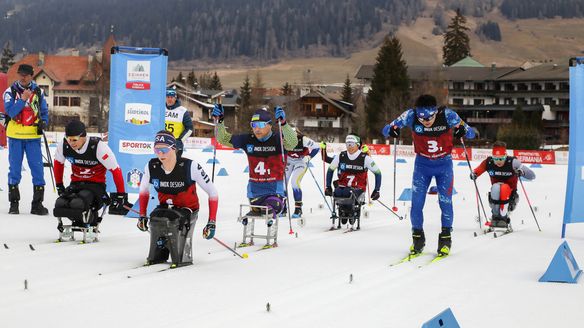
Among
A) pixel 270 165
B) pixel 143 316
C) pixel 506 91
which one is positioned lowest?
pixel 143 316

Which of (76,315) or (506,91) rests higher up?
(506,91)

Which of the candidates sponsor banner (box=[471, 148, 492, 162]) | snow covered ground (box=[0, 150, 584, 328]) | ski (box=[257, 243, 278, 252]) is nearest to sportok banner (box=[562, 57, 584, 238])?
snow covered ground (box=[0, 150, 584, 328])

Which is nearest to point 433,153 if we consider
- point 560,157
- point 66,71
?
point 560,157

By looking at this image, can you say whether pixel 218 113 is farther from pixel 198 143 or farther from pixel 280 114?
pixel 198 143

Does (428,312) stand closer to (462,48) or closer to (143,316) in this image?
(143,316)

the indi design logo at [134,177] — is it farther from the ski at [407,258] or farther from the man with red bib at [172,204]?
Answer: the ski at [407,258]

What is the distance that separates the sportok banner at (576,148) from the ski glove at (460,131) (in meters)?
2.36

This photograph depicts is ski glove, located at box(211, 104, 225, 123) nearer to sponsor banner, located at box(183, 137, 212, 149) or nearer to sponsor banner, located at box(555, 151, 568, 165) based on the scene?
sponsor banner, located at box(555, 151, 568, 165)

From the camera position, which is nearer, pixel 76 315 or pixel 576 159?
pixel 76 315

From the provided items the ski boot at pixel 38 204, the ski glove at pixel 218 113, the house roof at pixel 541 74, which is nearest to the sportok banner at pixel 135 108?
the ski boot at pixel 38 204

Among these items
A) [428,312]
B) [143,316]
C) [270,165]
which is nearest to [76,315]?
[143,316]

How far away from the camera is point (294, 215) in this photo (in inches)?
596

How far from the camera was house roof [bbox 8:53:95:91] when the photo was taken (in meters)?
113

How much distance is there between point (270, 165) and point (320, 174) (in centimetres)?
1820
